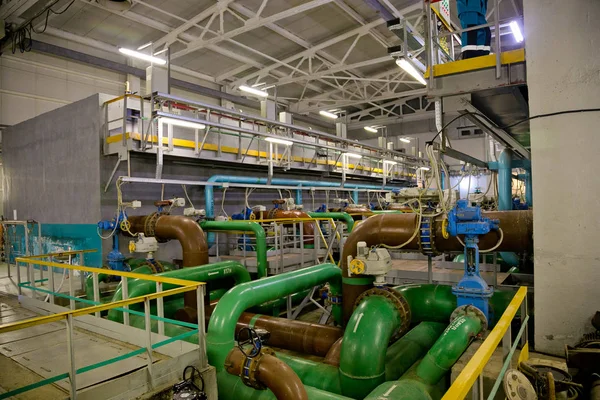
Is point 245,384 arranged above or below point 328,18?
below

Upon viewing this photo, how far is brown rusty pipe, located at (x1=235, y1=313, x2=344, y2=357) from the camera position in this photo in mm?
4660

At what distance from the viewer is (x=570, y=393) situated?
2.56m

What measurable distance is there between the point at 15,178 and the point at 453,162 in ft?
64.9

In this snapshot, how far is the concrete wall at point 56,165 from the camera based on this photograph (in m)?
7.99

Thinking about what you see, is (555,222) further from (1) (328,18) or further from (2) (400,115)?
(2) (400,115)

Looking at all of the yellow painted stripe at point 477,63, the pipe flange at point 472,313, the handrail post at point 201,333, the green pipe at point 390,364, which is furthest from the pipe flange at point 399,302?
the yellow painted stripe at point 477,63

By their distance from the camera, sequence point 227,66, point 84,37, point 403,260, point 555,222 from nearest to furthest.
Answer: point 555,222 → point 403,260 → point 84,37 → point 227,66

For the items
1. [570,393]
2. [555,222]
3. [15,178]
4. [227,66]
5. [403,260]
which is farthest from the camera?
[227,66]

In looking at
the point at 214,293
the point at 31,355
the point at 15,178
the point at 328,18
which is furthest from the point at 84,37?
the point at 31,355

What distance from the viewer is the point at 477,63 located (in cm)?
366

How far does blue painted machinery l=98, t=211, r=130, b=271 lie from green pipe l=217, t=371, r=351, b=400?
423cm

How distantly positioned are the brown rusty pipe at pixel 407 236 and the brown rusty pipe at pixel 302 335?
1.17ft

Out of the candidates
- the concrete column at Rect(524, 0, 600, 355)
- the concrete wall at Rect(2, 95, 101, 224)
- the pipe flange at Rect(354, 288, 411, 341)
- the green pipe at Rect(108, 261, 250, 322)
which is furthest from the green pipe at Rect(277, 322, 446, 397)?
the concrete wall at Rect(2, 95, 101, 224)

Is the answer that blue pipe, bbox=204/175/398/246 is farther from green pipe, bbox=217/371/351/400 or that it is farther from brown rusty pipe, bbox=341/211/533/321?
green pipe, bbox=217/371/351/400
